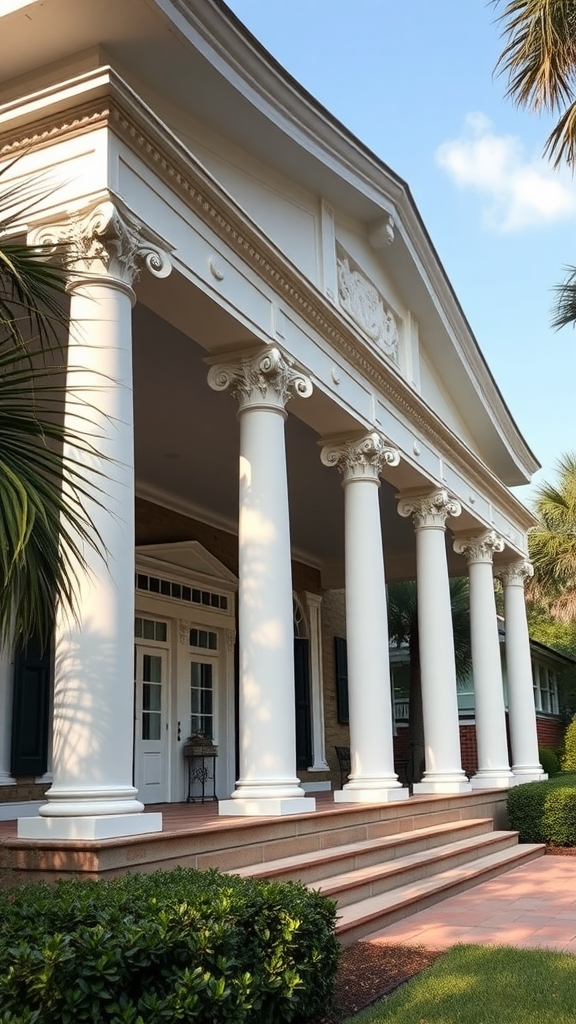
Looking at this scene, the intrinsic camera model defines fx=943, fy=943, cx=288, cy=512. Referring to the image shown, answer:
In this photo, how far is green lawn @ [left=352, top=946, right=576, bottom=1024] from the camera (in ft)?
17.3

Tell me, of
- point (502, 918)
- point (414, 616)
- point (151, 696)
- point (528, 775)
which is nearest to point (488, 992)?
point (502, 918)

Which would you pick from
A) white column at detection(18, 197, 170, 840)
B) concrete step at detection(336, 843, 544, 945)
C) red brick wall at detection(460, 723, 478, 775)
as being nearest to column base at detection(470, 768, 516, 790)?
concrete step at detection(336, 843, 544, 945)

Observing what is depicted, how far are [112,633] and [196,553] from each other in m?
8.72

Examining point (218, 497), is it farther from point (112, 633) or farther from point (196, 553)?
point (112, 633)

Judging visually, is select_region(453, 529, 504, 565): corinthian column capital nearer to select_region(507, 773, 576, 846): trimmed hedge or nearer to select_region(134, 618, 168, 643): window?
select_region(507, 773, 576, 846): trimmed hedge

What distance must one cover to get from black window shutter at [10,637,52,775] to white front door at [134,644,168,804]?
7.48 ft

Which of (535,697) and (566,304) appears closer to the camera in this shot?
(566,304)

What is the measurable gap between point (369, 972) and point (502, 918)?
8.32 ft

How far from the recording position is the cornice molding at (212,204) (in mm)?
6730

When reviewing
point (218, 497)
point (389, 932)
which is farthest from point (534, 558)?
point (389, 932)

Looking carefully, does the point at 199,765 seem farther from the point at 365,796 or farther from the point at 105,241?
the point at 105,241

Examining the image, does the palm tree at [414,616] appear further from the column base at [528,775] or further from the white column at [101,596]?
the white column at [101,596]

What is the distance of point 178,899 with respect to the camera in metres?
4.64

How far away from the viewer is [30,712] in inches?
436
